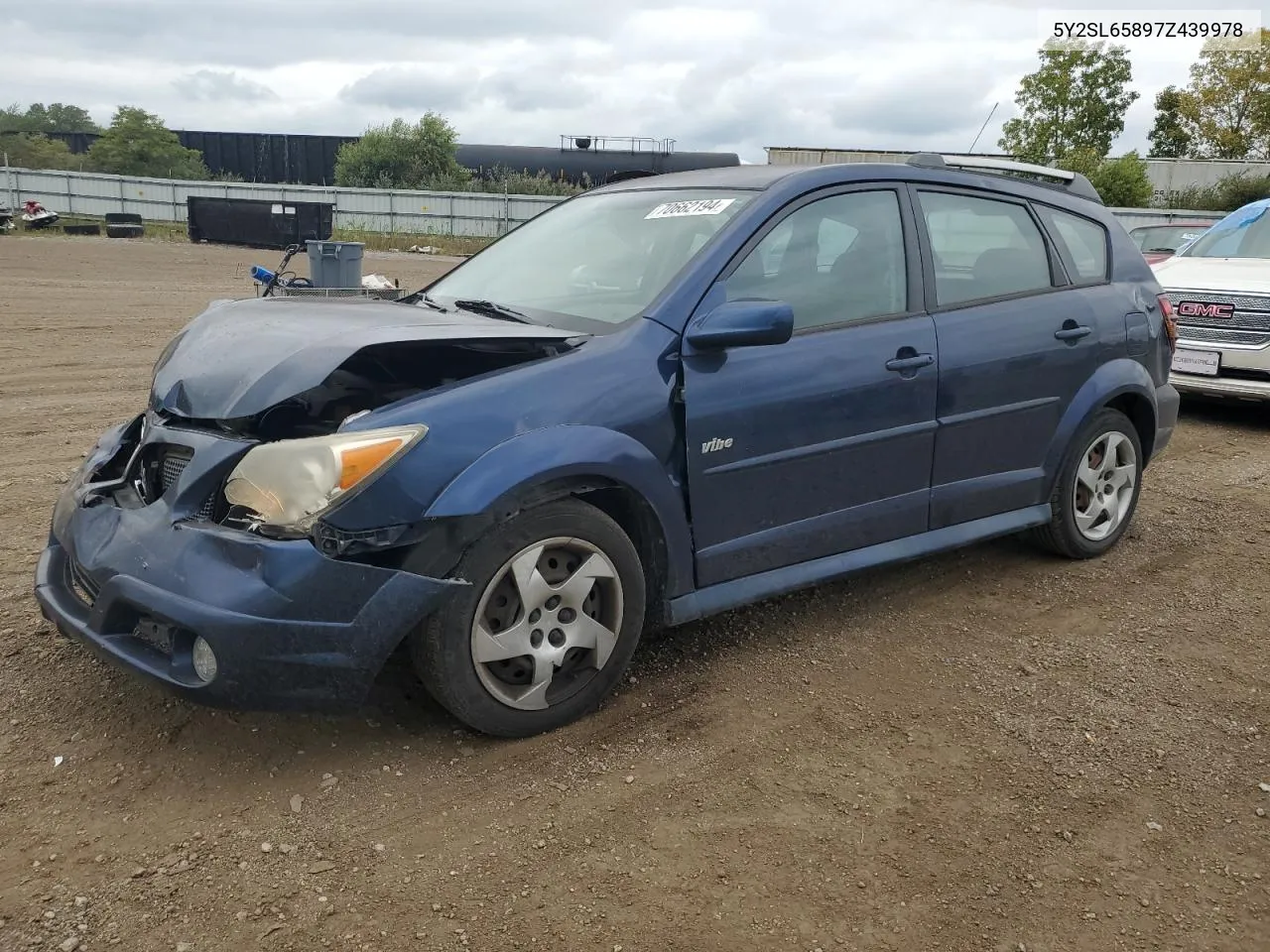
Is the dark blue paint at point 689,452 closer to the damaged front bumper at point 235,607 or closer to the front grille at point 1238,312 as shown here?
the damaged front bumper at point 235,607

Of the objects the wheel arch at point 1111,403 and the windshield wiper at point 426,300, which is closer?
the windshield wiper at point 426,300

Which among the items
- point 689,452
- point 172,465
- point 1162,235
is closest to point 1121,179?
point 1162,235

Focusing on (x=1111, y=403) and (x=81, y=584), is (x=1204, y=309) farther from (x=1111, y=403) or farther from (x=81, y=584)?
(x=81, y=584)

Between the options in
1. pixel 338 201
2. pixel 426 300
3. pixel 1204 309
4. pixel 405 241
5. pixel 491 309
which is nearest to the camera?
pixel 491 309

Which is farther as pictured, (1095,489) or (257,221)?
(257,221)

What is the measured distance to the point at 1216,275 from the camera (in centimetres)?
848

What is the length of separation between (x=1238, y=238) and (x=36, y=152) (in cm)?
6856

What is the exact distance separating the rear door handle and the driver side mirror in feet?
2.14

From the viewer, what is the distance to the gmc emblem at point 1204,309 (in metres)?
7.97

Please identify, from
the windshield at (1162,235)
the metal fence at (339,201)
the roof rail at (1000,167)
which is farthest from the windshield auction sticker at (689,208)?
the metal fence at (339,201)

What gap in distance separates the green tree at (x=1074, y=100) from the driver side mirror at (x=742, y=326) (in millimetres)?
44176

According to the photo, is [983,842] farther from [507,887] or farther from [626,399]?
[626,399]

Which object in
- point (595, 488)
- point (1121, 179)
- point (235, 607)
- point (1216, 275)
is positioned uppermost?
point (1121, 179)

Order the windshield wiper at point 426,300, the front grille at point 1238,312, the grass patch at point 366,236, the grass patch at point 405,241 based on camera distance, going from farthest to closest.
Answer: the grass patch at point 405,241 < the grass patch at point 366,236 < the front grille at point 1238,312 < the windshield wiper at point 426,300
